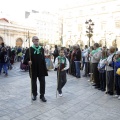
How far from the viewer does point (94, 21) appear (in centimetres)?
4509

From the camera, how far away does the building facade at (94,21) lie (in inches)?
1662

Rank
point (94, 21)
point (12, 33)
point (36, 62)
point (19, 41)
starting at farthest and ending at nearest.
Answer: point (94, 21), point (19, 41), point (12, 33), point (36, 62)

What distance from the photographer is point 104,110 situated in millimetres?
5293

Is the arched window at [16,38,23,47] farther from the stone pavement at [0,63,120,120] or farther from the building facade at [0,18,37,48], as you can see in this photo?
the stone pavement at [0,63,120,120]

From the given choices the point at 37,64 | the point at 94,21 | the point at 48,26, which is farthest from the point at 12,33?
the point at 37,64

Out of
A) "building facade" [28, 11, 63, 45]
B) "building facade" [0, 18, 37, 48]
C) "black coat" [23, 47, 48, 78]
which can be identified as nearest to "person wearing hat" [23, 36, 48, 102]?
"black coat" [23, 47, 48, 78]

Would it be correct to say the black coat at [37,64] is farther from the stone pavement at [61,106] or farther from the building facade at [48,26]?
the building facade at [48,26]

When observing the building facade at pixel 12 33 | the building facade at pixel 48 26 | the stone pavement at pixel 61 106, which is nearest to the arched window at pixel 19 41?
the building facade at pixel 12 33

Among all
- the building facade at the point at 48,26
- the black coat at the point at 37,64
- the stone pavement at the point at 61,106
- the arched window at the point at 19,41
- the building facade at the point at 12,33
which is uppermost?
the building facade at the point at 48,26

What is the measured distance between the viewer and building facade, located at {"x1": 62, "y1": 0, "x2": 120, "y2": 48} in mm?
42219

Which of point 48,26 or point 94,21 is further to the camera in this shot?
point 48,26

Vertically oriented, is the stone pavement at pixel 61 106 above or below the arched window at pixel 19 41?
below

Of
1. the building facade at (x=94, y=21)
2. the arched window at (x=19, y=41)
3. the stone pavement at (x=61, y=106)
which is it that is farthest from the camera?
the building facade at (x=94, y=21)

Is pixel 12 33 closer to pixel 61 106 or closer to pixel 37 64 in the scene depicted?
pixel 37 64
